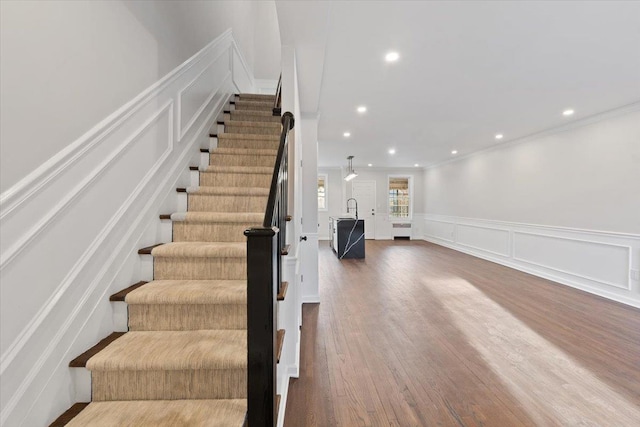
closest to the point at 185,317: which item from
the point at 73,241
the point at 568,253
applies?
the point at 73,241

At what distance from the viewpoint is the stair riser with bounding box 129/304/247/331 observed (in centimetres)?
152

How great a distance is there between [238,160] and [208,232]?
1.04 m

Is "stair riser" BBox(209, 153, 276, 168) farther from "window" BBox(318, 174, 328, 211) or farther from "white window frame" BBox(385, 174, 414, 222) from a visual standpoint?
"white window frame" BBox(385, 174, 414, 222)

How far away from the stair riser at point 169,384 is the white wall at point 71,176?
0.48 feet

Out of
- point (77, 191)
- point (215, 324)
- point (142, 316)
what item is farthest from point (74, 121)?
point (215, 324)

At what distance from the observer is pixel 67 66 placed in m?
1.27

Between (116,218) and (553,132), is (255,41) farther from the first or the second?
(553,132)

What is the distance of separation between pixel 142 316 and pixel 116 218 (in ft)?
A: 1.88

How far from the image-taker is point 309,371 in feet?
7.33

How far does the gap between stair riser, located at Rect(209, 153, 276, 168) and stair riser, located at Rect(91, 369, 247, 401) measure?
1987 mm

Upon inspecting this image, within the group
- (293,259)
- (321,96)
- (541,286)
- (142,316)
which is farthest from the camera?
(541,286)

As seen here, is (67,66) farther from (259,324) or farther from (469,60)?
(469,60)

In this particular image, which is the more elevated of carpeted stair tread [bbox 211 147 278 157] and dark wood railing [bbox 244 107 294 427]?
carpeted stair tread [bbox 211 147 278 157]

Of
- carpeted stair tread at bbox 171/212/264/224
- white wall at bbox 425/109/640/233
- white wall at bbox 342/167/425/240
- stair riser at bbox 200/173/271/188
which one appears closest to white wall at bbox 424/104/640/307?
white wall at bbox 425/109/640/233
